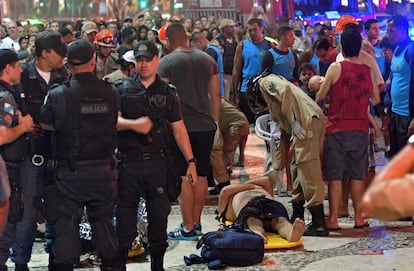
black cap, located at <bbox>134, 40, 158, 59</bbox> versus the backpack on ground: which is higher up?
black cap, located at <bbox>134, 40, 158, 59</bbox>

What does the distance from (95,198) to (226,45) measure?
372 inches

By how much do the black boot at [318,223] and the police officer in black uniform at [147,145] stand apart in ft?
5.86

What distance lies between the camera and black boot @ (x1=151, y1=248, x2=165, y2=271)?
639 cm

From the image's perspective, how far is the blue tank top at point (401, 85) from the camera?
9.30m

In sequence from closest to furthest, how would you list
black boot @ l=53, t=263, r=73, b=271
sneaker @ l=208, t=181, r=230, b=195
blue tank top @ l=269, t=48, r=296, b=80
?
black boot @ l=53, t=263, r=73, b=271 → sneaker @ l=208, t=181, r=230, b=195 → blue tank top @ l=269, t=48, r=296, b=80

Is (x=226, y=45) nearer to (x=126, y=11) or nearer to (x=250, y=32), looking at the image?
(x=250, y=32)

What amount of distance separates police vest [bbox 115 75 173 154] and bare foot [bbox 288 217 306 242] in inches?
60.8

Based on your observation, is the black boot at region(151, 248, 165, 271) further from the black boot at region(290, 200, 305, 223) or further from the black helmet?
the black helmet

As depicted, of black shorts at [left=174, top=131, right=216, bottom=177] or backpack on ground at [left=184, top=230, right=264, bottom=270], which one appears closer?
backpack on ground at [left=184, top=230, right=264, bottom=270]

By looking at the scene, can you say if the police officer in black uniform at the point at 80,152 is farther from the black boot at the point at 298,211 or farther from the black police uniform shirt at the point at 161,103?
the black boot at the point at 298,211

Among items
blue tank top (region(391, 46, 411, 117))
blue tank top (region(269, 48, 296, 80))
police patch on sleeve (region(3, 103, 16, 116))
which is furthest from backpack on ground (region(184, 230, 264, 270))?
blue tank top (region(269, 48, 296, 80))

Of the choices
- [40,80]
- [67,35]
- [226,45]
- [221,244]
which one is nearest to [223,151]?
[67,35]

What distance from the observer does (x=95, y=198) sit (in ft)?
18.9

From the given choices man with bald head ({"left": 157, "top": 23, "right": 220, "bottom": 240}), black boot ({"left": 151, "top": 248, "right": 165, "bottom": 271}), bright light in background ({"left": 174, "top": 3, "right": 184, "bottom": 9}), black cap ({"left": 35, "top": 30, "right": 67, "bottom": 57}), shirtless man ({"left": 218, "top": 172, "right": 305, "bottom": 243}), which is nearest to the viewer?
black cap ({"left": 35, "top": 30, "right": 67, "bottom": 57})
